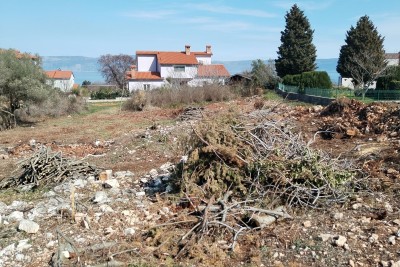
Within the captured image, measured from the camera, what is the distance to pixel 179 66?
44.3m

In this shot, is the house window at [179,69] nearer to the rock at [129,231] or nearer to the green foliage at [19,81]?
the green foliage at [19,81]

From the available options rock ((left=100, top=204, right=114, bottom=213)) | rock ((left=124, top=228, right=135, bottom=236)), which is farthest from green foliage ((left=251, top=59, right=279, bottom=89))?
rock ((left=124, top=228, right=135, bottom=236))

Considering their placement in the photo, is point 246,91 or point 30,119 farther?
point 246,91

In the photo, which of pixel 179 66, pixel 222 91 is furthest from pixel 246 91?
pixel 179 66

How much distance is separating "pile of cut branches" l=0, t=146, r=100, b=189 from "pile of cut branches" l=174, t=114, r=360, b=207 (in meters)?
2.10

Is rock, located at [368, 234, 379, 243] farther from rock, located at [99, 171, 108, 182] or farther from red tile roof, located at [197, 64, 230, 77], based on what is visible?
red tile roof, located at [197, 64, 230, 77]

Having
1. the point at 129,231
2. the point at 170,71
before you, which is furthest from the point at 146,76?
the point at 129,231

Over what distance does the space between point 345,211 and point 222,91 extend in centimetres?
2060

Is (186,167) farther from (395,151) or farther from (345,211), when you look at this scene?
(395,151)

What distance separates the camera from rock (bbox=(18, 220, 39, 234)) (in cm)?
462

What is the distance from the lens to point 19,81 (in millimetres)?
17609

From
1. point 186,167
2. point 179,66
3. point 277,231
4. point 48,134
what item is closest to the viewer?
point 277,231

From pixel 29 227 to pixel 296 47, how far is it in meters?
32.4

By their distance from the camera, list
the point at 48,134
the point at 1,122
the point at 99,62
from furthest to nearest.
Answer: the point at 99,62, the point at 1,122, the point at 48,134
